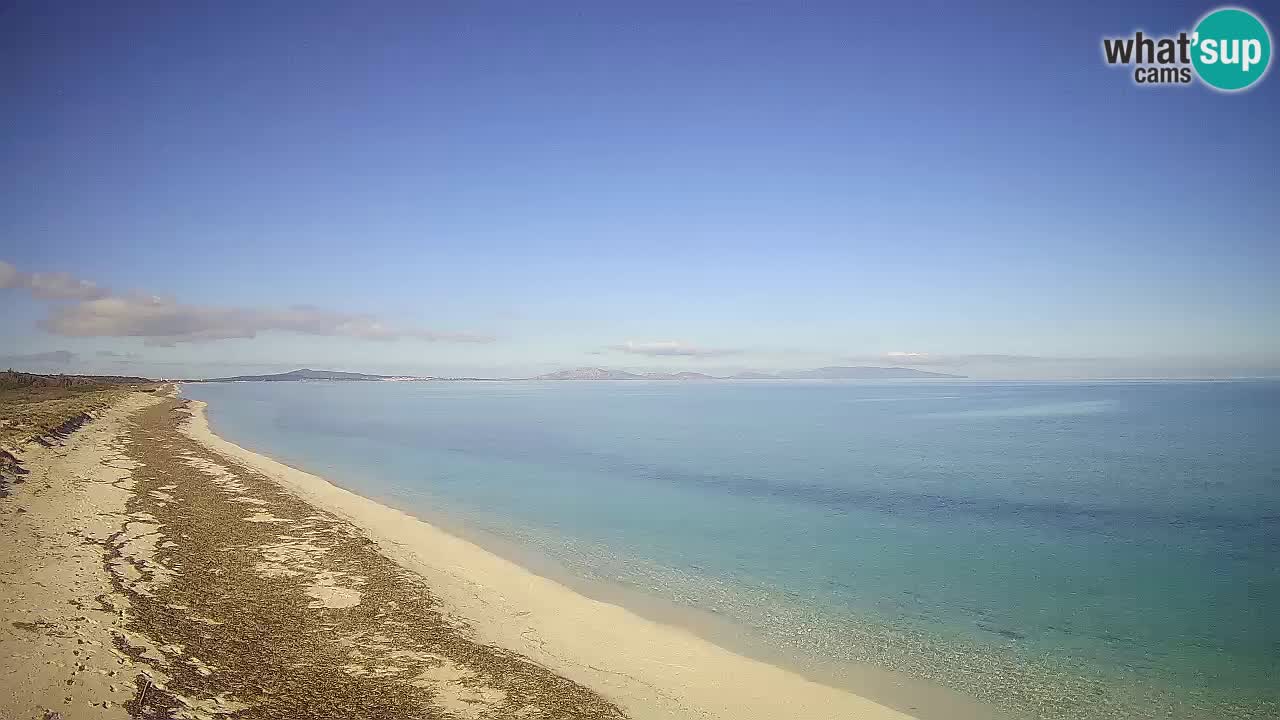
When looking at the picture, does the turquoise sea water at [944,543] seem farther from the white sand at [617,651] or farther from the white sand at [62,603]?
the white sand at [62,603]

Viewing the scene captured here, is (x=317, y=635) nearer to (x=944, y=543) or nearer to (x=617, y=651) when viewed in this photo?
(x=617, y=651)

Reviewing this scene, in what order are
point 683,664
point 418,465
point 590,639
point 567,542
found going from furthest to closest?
point 418,465 < point 567,542 < point 590,639 < point 683,664

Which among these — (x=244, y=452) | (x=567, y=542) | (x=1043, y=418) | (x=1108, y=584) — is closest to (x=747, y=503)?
(x=567, y=542)

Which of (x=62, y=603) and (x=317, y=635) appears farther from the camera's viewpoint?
(x=62, y=603)

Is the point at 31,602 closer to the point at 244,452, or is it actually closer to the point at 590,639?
the point at 590,639

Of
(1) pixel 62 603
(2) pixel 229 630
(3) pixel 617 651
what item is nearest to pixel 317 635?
(2) pixel 229 630

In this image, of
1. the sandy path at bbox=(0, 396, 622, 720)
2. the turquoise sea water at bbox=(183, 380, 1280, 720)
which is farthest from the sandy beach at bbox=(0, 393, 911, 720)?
the turquoise sea water at bbox=(183, 380, 1280, 720)
